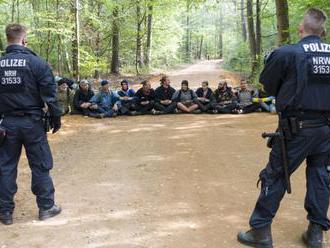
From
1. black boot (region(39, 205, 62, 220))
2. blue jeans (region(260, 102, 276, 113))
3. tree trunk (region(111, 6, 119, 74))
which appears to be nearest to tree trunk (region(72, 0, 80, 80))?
tree trunk (region(111, 6, 119, 74))

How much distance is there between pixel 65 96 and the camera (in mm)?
12719

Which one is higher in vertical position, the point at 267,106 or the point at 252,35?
the point at 252,35

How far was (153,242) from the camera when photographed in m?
4.29

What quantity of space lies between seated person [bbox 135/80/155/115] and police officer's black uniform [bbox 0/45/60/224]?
25.6 ft

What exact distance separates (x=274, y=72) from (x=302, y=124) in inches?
19.6

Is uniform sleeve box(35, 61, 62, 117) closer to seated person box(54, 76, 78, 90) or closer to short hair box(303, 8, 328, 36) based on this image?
short hair box(303, 8, 328, 36)

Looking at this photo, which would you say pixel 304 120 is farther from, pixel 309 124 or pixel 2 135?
pixel 2 135

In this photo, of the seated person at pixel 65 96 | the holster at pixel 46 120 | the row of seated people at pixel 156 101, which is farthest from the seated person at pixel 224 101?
the holster at pixel 46 120

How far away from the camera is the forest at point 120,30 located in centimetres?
1614

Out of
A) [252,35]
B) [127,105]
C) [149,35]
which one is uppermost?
[149,35]

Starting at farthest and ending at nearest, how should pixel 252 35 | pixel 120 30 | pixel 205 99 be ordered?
pixel 120 30 → pixel 252 35 → pixel 205 99

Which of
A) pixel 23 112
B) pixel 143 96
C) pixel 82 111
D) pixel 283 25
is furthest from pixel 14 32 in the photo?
pixel 283 25

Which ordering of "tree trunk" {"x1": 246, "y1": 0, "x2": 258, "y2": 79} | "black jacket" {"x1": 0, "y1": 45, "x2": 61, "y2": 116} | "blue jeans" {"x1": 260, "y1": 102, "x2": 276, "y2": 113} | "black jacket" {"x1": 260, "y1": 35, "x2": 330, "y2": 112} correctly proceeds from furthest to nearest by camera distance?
"tree trunk" {"x1": 246, "y1": 0, "x2": 258, "y2": 79} < "blue jeans" {"x1": 260, "y1": 102, "x2": 276, "y2": 113} < "black jacket" {"x1": 0, "y1": 45, "x2": 61, "y2": 116} < "black jacket" {"x1": 260, "y1": 35, "x2": 330, "y2": 112}

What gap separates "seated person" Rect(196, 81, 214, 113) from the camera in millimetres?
12719
